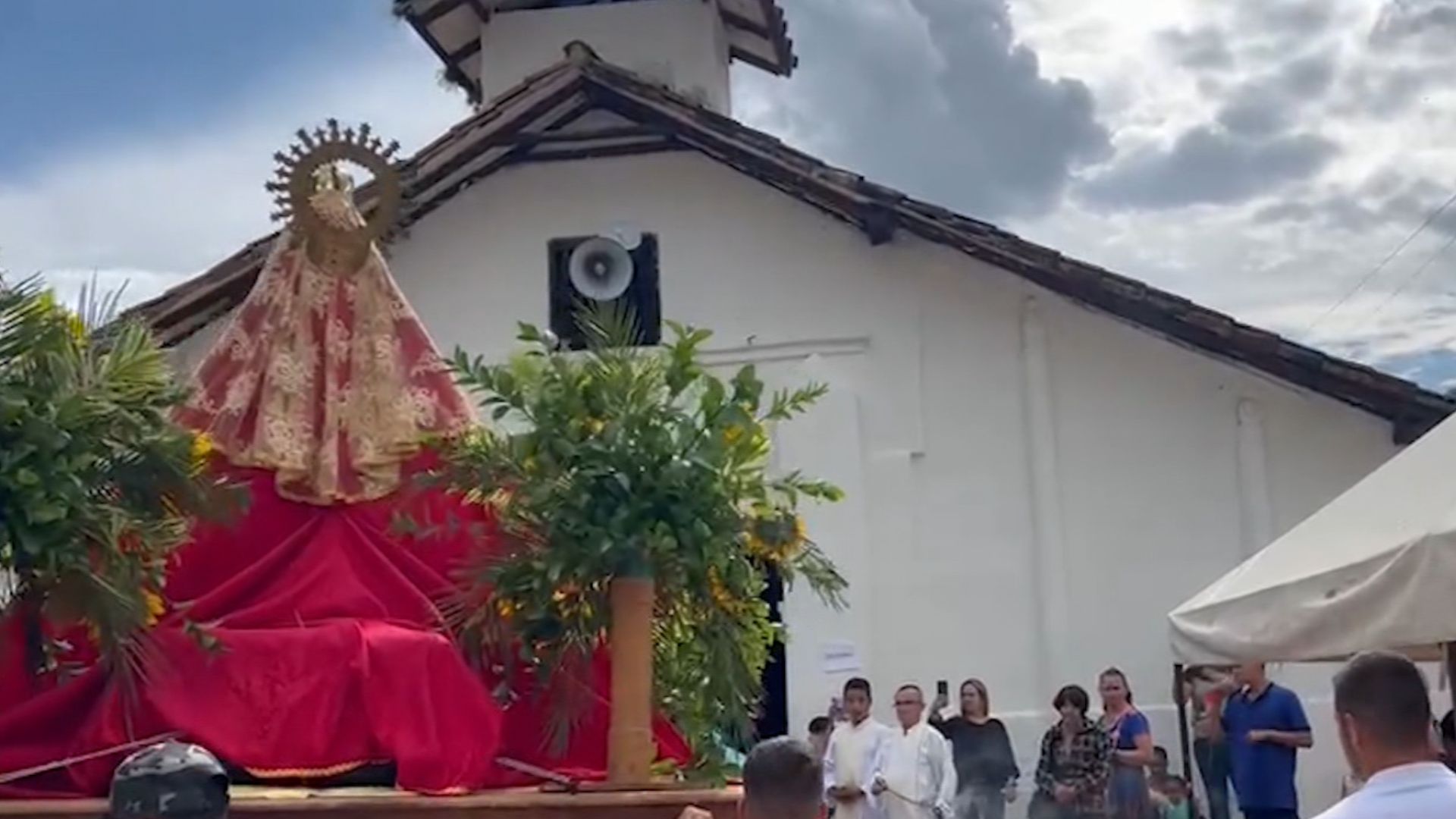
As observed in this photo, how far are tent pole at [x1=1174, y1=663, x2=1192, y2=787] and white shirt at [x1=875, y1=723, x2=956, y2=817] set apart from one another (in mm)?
1393

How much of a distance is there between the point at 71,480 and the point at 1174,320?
28.4ft

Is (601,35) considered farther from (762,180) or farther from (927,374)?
(927,374)

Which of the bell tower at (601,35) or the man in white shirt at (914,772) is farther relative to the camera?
the bell tower at (601,35)

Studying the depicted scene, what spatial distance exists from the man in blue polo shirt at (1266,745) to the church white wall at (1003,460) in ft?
9.51

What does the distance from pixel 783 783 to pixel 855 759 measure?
7754 millimetres

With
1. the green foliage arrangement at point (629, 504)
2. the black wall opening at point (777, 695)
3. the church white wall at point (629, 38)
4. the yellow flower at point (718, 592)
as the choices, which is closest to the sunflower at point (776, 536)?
the green foliage arrangement at point (629, 504)

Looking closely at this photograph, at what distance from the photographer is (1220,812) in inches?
429

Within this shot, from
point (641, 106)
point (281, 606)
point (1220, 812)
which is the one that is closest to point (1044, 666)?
point (1220, 812)

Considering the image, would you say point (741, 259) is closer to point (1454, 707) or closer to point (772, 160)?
point (772, 160)

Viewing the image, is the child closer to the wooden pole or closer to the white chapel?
the white chapel

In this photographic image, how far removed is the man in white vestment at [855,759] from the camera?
10.6m

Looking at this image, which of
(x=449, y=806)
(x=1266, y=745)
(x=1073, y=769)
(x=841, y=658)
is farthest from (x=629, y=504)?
(x=841, y=658)

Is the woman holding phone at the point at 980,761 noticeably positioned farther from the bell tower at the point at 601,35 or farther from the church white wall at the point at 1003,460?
the bell tower at the point at 601,35

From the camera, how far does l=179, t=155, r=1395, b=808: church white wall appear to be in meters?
12.1
